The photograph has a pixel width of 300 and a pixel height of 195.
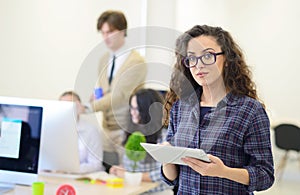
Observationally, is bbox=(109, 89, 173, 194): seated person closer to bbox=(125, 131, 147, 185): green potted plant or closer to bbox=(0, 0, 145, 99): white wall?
bbox=(125, 131, 147, 185): green potted plant

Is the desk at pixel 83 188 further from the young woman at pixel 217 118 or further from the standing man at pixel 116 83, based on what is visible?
the young woman at pixel 217 118

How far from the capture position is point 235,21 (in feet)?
17.1

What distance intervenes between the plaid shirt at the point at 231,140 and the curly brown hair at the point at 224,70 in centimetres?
5

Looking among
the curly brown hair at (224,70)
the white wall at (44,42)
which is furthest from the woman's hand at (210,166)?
the white wall at (44,42)

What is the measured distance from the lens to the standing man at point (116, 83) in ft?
5.43

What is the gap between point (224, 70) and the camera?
1562 millimetres

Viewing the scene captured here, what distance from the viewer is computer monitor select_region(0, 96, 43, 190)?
2.10m

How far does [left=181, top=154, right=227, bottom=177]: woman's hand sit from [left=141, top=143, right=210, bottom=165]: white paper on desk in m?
0.02

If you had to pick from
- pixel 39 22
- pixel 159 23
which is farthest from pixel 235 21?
pixel 39 22

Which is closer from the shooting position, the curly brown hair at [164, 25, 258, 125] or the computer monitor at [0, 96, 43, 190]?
the curly brown hair at [164, 25, 258, 125]

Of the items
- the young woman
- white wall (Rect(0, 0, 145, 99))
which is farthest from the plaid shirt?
white wall (Rect(0, 0, 145, 99))

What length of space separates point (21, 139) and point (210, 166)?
1.02 metres

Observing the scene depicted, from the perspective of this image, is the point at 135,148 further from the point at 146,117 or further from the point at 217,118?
the point at 217,118

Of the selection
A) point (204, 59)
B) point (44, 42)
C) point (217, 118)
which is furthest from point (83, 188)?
point (44, 42)
